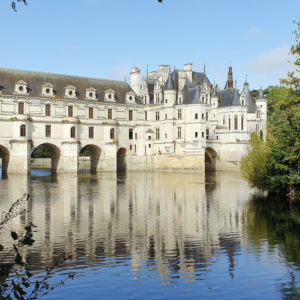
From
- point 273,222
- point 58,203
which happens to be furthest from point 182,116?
point 273,222

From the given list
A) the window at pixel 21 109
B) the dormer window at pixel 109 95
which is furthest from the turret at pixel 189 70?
the window at pixel 21 109

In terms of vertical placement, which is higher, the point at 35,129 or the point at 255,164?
the point at 35,129

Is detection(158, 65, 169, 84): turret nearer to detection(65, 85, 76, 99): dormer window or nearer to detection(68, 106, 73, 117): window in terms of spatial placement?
detection(65, 85, 76, 99): dormer window

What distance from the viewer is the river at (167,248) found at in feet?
34.3

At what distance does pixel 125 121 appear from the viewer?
61.9 metres

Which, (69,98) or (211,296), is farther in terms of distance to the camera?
(69,98)

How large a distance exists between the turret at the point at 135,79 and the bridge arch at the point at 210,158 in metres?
13.3

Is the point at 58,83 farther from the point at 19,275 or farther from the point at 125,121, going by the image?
the point at 19,275

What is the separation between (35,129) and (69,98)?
19.7 ft

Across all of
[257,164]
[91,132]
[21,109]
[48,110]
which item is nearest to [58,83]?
[48,110]

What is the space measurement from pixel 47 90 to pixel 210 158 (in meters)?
23.8

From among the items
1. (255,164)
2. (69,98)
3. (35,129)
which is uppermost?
(69,98)

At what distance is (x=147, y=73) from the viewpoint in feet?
236

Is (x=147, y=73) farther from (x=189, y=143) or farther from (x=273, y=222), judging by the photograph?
(x=273, y=222)
